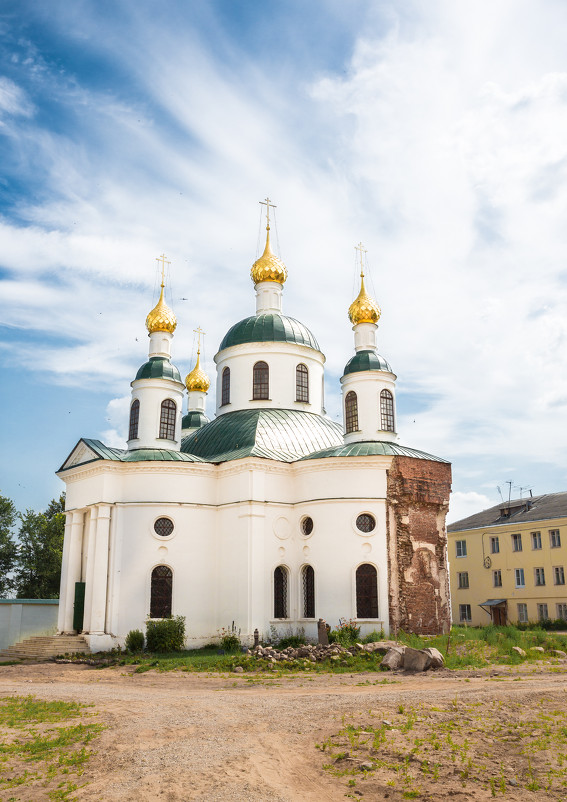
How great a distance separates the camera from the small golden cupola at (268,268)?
107 ft

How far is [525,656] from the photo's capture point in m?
19.8

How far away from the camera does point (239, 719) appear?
484 inches

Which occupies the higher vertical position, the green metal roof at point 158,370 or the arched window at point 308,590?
the green metal roof at point 158,370

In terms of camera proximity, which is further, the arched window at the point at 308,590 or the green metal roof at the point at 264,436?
the green metal roof at the point at 264,436

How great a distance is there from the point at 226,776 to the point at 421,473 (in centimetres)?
1796

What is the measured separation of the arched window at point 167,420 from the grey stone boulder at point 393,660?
13015 mm

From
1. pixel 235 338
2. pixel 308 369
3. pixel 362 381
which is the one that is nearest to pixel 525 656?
pixel 362 381

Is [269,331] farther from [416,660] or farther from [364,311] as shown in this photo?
[416,660]

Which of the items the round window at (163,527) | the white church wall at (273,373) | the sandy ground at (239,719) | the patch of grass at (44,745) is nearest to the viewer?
the sandy ground at (239,719)

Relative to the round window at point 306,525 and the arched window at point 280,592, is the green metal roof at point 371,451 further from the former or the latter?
the arched window at point 280,592

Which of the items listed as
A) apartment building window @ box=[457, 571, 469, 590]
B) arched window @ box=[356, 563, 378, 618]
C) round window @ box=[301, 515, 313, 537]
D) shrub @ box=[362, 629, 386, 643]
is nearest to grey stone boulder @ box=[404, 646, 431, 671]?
shrub @ box=[362, 629, 386, 643]

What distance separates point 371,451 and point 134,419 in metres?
9.79

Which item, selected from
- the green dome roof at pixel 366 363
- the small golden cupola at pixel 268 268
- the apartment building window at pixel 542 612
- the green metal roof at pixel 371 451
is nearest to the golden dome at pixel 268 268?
the small golden cupola at pixel 268 268

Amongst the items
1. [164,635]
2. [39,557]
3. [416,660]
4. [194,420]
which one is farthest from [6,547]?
[416,660]
